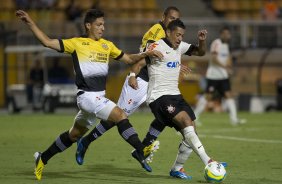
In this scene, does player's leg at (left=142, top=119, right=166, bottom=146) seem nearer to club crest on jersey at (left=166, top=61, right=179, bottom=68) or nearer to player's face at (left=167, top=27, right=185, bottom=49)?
club crest on jersey at (left=166, top=61, right=179, bottom=68)

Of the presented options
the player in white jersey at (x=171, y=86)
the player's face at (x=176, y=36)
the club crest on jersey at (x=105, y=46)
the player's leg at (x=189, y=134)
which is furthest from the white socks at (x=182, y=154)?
the club crest on jersey at (x=105, y=46)

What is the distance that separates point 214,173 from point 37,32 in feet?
9.37

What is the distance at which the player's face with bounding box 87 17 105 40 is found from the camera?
1171cm

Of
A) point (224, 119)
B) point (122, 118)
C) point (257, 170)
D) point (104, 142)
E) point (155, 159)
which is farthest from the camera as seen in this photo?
point (224, 119)

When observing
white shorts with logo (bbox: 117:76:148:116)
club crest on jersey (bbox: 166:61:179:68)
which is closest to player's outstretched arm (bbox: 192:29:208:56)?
club crest on jersey (bbox: 166:61:179:68)

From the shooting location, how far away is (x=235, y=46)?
31453mm

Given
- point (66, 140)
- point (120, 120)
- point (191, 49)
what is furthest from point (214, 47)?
point (120, 120)

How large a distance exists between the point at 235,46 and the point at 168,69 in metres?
20.1

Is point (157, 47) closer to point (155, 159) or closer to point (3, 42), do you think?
point (155, 159)

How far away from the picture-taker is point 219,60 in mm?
22656

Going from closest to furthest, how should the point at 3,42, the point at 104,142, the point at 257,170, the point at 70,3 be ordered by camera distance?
the point at 257,170
the point at 104,142
the point at 3,42
the point at 70,3

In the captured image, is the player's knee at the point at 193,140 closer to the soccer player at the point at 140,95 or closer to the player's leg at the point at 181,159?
the player's leg at the point at 181,159

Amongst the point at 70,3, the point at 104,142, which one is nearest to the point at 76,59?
the point at 104,142

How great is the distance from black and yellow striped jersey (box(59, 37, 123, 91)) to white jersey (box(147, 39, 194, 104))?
675mm
